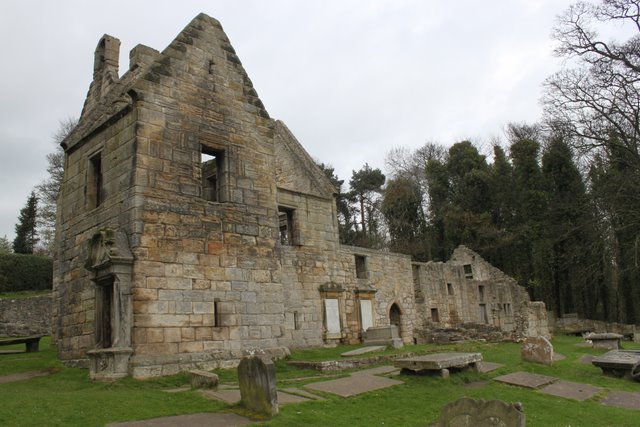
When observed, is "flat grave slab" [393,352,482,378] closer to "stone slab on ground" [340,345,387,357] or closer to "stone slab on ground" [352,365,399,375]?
"stone slab on ground" [352,365,399,375]

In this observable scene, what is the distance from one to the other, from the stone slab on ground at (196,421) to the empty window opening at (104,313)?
4639 millimetres

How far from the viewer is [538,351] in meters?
12.9

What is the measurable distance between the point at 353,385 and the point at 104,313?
17.9 ft

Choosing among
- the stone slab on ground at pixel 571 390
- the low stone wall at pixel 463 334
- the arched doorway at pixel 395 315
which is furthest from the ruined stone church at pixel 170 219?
the low stone wall at pixel 463 334

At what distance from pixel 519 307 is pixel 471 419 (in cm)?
2764

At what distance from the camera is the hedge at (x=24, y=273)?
A: 31047 millimetres

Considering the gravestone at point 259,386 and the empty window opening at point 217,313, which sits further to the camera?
the empty window opening at point 217,313

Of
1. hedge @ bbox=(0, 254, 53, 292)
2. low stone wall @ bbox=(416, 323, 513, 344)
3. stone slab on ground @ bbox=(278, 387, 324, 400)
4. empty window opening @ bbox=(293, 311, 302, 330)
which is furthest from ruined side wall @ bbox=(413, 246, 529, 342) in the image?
hedge @ bbox=(0, 254, 53, 292)

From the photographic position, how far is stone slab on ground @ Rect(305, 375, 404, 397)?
875cm

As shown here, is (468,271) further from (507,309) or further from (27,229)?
(27,229)

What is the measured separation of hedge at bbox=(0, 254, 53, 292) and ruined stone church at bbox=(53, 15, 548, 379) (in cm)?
1999

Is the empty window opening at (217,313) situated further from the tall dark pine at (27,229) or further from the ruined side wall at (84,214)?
the tall dark pine at (27,229)

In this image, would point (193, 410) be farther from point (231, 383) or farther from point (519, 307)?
point (519, 307)

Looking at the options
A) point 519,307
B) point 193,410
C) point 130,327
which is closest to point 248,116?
point 130,327
